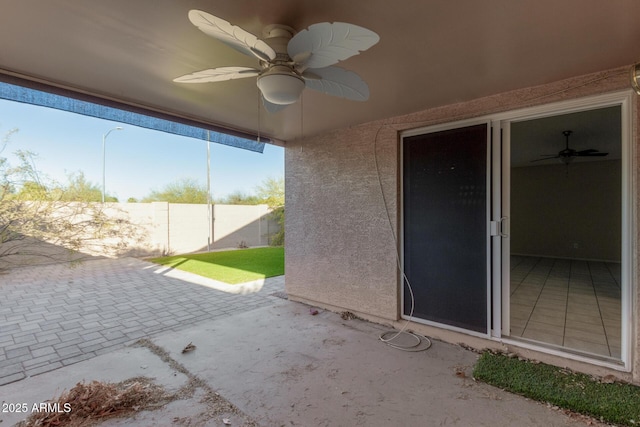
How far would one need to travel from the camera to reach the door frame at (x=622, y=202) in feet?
7.27

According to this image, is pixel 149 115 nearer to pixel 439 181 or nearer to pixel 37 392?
pixel 37 392

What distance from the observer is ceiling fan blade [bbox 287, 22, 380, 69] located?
51.2 inches

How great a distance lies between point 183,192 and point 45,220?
864 cm

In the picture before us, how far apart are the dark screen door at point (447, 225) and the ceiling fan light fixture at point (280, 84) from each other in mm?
2042

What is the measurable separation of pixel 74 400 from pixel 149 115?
8.79 ft

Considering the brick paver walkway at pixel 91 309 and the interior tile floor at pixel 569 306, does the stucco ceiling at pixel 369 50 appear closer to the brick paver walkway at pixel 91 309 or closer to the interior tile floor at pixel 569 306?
the interior tile floor at pixel 569 306

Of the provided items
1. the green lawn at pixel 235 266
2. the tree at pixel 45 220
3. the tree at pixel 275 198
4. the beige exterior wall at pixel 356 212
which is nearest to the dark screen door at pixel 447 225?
the beige exterior wall at pixel 356 212

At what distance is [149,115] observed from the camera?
3172mm

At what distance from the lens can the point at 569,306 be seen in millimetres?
3855

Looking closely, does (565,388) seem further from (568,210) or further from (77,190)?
(77,190)

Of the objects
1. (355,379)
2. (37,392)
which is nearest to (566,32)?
(355,379)

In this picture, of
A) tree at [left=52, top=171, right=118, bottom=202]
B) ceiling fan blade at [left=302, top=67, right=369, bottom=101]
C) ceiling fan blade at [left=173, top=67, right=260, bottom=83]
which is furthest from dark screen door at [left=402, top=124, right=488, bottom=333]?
tree at [left=52, top=171, right=118, bottom=202]

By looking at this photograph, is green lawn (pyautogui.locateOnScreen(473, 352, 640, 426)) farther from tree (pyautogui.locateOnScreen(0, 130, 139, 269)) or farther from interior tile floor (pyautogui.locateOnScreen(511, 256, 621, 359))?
tree (pyautogui.locateOnScreen(0, 130, 139, 269))

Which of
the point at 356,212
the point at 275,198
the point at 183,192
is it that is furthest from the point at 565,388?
the point at 183,192
